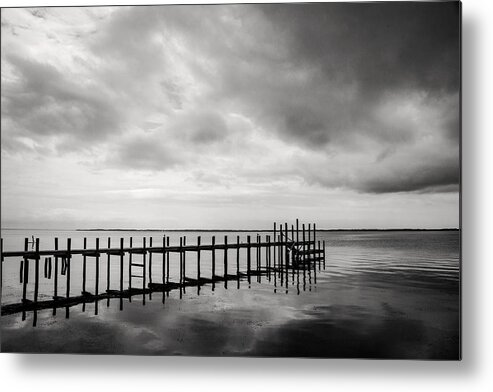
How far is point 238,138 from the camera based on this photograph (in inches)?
177

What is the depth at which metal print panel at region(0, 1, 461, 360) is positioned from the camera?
13.6 ft

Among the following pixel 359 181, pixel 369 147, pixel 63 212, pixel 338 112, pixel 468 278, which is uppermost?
pixel 338 112

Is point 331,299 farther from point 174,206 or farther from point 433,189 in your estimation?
point 174,206

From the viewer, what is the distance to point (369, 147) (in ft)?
14.3

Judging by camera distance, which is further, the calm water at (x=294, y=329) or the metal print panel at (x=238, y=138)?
the metal print panel at (x=238, y=138)

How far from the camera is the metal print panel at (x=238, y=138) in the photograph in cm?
415

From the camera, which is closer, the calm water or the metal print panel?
the calm water

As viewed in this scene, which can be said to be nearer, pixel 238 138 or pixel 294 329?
pixel 294 329

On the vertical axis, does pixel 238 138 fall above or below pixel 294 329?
above

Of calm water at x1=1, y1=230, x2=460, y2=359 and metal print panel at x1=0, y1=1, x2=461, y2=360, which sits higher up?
metal print panel at x1=0, y1=1, x2=461, y2=360

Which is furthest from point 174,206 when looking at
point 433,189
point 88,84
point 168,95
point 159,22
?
point 433,189

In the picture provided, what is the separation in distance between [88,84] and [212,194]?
170 centimetres

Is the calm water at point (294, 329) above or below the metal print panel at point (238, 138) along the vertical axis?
below

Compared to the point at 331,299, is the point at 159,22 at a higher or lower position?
higher
